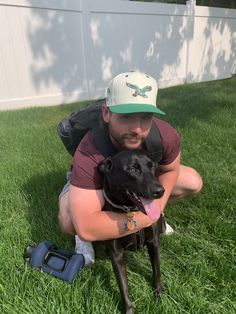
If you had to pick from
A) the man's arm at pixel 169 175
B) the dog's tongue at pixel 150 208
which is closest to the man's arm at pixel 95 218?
the dog's tongue at pixel 150 208

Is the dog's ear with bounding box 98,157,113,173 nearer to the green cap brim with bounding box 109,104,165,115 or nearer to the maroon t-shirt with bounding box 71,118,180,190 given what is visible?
the maroon t-shirt with bounding box 71,118,180,190

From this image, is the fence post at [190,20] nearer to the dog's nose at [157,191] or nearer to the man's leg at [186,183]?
the man's leg at [186,183]

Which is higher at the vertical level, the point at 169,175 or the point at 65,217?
the point at 169,175

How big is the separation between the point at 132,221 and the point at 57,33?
6.40 m

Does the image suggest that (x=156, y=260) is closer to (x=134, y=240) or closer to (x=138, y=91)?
(x=134, y=240)

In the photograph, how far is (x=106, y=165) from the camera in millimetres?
2006

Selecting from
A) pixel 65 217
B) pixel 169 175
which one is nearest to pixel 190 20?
pixel 169 175

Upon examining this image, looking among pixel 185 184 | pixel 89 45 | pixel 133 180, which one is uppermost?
pixel 133 180

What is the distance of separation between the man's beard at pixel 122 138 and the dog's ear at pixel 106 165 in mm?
160

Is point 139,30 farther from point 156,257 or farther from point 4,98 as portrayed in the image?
point 156,257

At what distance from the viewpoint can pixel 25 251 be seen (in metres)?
2.61

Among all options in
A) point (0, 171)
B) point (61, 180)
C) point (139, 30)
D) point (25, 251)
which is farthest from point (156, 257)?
point (139, 30)

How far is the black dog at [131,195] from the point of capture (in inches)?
71.9

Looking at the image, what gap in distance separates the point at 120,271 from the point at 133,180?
0.60m
